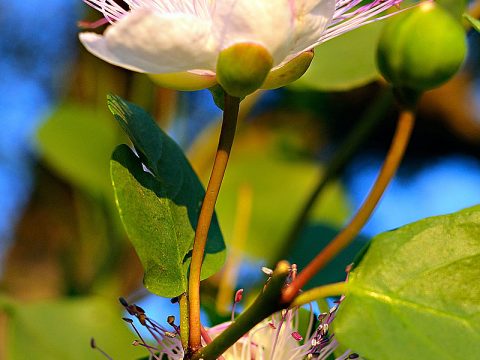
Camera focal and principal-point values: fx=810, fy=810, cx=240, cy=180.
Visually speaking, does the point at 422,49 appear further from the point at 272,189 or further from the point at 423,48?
the point at 272,189

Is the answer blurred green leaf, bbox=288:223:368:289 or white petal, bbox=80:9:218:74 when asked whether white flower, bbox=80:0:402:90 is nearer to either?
white petal, bbox=80:9:218:74

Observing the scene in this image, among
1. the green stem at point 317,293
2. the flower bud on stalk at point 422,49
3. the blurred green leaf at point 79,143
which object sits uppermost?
the blurred green leaf at point 79,143

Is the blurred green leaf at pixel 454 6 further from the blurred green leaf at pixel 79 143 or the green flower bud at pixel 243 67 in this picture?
the blurred green leaf at pixel 79 143

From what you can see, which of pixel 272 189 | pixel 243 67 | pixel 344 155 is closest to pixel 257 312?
pixel 243 67

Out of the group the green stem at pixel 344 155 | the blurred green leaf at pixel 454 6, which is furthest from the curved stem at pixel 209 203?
the green stem at pixel 344 155

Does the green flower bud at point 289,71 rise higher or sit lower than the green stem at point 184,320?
higher

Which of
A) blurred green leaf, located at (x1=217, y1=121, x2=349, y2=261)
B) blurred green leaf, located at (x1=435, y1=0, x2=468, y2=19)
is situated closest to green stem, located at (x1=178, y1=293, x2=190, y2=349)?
blurred green leaf, located at (x1=435, y1=0, x2=468, y2=19)
